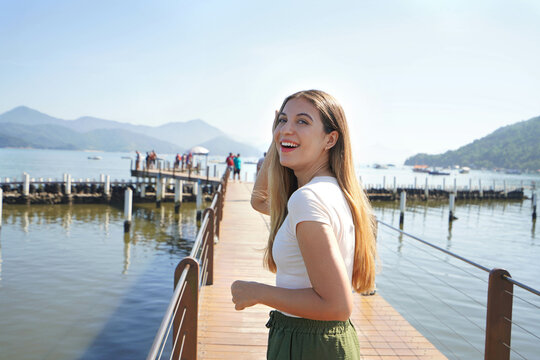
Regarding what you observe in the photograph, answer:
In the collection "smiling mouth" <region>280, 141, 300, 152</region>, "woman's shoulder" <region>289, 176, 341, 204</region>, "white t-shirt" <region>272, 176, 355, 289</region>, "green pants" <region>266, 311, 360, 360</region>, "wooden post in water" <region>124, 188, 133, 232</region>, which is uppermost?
"smiling mouth" <region>280, 141, 300, 152</region>

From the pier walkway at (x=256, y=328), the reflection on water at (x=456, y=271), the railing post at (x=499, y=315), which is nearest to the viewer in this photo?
the railing post at (x=499, y=315)

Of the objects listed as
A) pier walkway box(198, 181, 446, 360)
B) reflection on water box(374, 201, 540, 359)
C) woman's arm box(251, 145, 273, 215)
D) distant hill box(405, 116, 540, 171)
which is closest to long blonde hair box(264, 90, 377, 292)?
woman's arm box(251, 145, 273, 215)

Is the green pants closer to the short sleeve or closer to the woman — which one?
the woman

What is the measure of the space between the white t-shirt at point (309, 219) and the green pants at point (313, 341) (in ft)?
0.55

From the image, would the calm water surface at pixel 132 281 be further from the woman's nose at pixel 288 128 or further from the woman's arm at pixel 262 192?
the woman's nose at pixel 288 128

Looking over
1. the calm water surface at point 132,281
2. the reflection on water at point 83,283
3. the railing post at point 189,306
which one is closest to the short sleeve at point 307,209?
the railing post at point 189,306

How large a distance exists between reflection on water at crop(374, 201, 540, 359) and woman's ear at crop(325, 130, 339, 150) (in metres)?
2.30

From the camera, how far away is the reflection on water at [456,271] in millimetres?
9336

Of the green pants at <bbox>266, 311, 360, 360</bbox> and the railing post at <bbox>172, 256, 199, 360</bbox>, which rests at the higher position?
the green pants at <bbox>266, 311, 360, 360</bbox>

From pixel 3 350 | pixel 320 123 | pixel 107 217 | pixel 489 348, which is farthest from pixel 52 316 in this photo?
pixel 107 217

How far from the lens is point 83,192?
29.1 metres

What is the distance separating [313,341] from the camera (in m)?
1.59

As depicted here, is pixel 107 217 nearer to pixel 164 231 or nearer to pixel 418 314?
pixel 164 231

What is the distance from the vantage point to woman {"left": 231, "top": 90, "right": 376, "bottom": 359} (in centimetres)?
140
